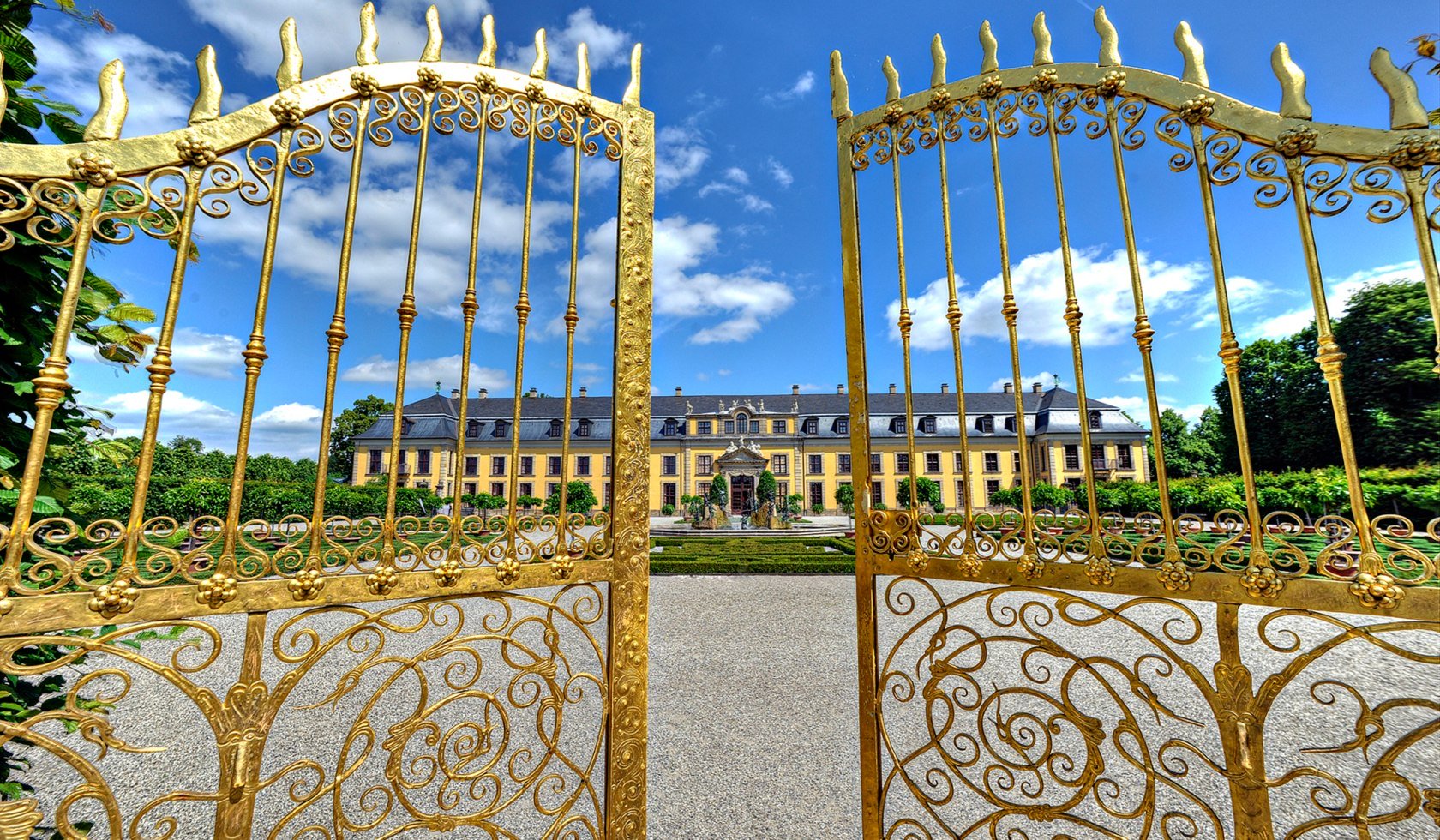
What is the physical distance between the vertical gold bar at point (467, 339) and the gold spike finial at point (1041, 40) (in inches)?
93.6

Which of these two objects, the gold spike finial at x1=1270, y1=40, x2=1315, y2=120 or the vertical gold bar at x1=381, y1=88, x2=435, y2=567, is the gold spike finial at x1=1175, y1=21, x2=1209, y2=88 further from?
the vertical gold bar at x1=381, y1=88, x2=435, y2=567

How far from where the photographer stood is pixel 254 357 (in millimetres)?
1935

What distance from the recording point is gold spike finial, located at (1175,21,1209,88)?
211 centimetres

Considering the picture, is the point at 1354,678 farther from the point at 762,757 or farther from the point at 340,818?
the point at 340,818

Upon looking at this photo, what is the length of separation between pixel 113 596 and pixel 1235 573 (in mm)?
3571

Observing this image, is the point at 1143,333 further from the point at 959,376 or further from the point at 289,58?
the point at 289,58

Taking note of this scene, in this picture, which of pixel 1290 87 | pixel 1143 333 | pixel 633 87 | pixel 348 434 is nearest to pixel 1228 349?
pixel 1143 333

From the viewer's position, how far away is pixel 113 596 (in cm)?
169

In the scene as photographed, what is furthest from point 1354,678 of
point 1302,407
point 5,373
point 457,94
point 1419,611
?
point 1302,407

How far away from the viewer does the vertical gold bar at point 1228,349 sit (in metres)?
1.82

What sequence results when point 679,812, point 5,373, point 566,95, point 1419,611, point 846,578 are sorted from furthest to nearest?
point 846,578 < point 679,812 < point 566,95 < point 5,373 < point 1419,611

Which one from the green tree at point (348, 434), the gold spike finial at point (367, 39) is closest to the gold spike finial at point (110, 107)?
the gold spike finial at point (367, 39)

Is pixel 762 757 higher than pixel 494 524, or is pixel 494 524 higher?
pixel 494 524

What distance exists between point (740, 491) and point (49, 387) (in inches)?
1157
